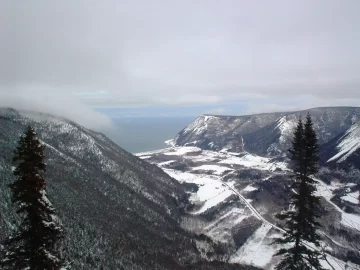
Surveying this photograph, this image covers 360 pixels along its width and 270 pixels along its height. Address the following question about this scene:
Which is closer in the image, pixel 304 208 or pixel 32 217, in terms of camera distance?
pixel 32 217

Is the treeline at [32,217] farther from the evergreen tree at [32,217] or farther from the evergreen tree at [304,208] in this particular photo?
the evergreen tree at [304,208]

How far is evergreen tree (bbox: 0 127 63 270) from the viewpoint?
25.4 meters

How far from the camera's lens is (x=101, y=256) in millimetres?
147750

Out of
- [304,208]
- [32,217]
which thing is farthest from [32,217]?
[304,208]

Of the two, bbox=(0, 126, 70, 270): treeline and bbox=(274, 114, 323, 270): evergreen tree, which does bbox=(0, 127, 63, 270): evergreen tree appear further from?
bbox=(274, 114, 323, 270): evergreen tree

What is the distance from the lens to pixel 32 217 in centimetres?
2591

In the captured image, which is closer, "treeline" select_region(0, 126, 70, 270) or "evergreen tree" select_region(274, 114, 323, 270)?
"treeline" select_region(0, 126, 70, 270)

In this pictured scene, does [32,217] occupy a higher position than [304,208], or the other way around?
[32,217]

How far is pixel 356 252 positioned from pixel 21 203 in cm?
19084

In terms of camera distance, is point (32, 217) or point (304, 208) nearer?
point (32, 217)

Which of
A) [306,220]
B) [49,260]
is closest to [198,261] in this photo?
[306,220]

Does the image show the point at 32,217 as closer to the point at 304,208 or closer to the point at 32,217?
the point at 32,217

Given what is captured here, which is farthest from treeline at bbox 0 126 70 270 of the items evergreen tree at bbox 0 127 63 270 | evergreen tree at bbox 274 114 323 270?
→ evergreen tree at bbox 274 114 323 270

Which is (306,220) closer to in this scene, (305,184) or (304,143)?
(305,184)
